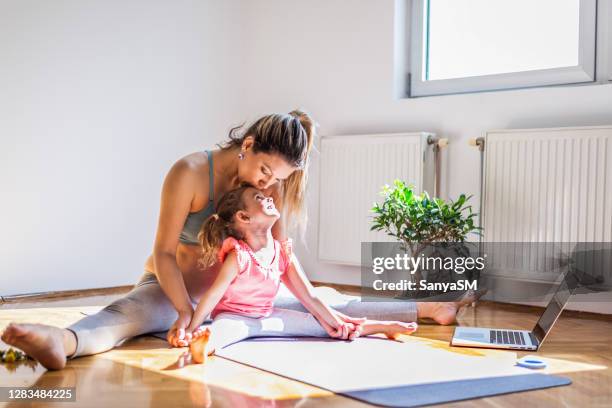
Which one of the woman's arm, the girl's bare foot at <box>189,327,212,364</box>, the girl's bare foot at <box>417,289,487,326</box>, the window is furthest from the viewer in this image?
the window

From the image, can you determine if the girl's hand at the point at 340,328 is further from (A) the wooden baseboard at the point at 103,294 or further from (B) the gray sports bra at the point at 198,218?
(A) the wooden baseboard at the point at 103,294

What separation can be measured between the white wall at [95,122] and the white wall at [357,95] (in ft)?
1.08

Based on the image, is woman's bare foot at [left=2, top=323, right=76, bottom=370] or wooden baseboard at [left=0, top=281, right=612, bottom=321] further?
wooden baseboard at [left=0, top=281, right=612, bottom=321]

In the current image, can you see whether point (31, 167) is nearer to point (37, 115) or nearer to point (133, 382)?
point (37, 115)

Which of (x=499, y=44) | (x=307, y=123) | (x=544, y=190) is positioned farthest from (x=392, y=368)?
(x=499, y=44)

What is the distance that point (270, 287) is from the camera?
92.5 inches

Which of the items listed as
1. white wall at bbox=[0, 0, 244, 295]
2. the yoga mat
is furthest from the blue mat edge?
white wall at bbox=[0, 0, 244, 295]

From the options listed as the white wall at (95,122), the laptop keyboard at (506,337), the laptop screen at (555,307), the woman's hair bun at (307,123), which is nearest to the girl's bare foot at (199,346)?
the woman's hair bun at (307,123)

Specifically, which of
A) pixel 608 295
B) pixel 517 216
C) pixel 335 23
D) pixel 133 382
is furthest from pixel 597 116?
pixel 133 382

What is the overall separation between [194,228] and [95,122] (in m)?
1.58

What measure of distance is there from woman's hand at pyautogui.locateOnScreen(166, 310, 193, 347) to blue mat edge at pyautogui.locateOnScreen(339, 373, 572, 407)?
2.03 ft

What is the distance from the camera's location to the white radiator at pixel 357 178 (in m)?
3.70

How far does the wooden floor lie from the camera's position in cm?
164

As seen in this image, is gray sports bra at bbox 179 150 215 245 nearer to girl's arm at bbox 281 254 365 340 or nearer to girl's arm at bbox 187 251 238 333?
girl's arm at bbox 187 251 238 333
